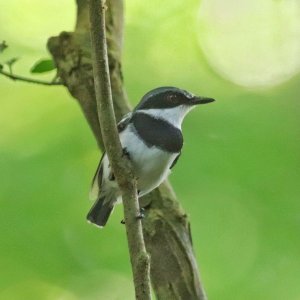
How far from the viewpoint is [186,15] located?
134 inches

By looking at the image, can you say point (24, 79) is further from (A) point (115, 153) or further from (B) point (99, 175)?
(A) point (115, 153)

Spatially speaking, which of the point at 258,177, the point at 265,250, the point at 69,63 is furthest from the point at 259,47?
the point at 69,63

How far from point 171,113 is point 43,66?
41 cm

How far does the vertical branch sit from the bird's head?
59 centimetres

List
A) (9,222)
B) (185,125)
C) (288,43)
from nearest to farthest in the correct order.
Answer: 1. (9,222)
2. (185,125)
3. (288,43)

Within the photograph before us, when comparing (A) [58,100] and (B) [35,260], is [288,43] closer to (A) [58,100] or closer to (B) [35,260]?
(A) [58,100]

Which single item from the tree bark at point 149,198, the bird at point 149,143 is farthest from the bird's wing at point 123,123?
the tree bark at point 149,198

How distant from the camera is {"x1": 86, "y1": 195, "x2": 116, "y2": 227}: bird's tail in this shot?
2.48m

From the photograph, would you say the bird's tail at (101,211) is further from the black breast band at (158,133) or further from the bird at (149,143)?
the black breast band at (158,133)

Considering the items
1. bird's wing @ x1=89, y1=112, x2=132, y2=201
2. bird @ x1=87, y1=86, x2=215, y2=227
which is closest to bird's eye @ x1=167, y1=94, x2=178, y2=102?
bird @ x1=87, y1=86, x2=215, y2=227

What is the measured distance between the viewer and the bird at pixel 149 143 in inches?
91.3

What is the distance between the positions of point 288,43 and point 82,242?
1.18 m

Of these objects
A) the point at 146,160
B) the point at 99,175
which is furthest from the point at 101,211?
the point at 146,160

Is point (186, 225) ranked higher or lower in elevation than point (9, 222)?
higher
